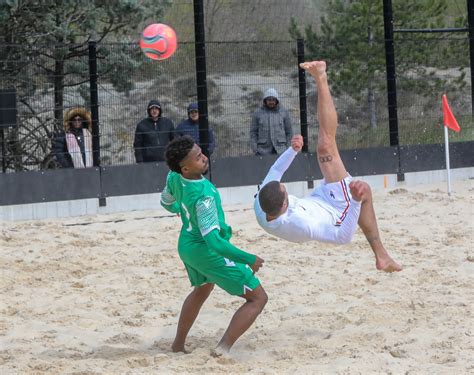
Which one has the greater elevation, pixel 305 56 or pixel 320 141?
pixel 305 56

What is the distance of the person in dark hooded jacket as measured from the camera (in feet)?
41.3

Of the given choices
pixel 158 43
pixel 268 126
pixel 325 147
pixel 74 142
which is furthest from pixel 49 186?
pixel 325 147

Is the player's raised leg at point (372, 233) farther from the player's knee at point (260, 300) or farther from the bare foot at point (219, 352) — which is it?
the bare foot at point (219, 352)

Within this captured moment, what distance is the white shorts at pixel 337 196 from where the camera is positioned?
668 cm

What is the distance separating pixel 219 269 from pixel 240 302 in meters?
1.64

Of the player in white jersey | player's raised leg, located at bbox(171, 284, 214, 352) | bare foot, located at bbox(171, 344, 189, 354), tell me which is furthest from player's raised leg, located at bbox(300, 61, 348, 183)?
bare foot, located at bbox(171, 344, 189, 354)

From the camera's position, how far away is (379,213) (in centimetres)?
1148

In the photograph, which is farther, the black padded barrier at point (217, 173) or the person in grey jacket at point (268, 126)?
the person in grey jacket at point (268, 126)

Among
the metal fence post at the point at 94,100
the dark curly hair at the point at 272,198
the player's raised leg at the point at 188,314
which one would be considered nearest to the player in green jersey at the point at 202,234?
the player's raised leg at the point at 188,314

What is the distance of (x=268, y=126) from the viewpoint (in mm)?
13250

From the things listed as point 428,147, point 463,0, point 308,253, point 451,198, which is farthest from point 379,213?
point 463,0

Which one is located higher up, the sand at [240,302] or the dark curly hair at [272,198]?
the dark curly hair at [272,198]

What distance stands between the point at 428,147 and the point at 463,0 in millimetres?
6254

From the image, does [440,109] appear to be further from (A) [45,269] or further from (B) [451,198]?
(A) [45,269]
